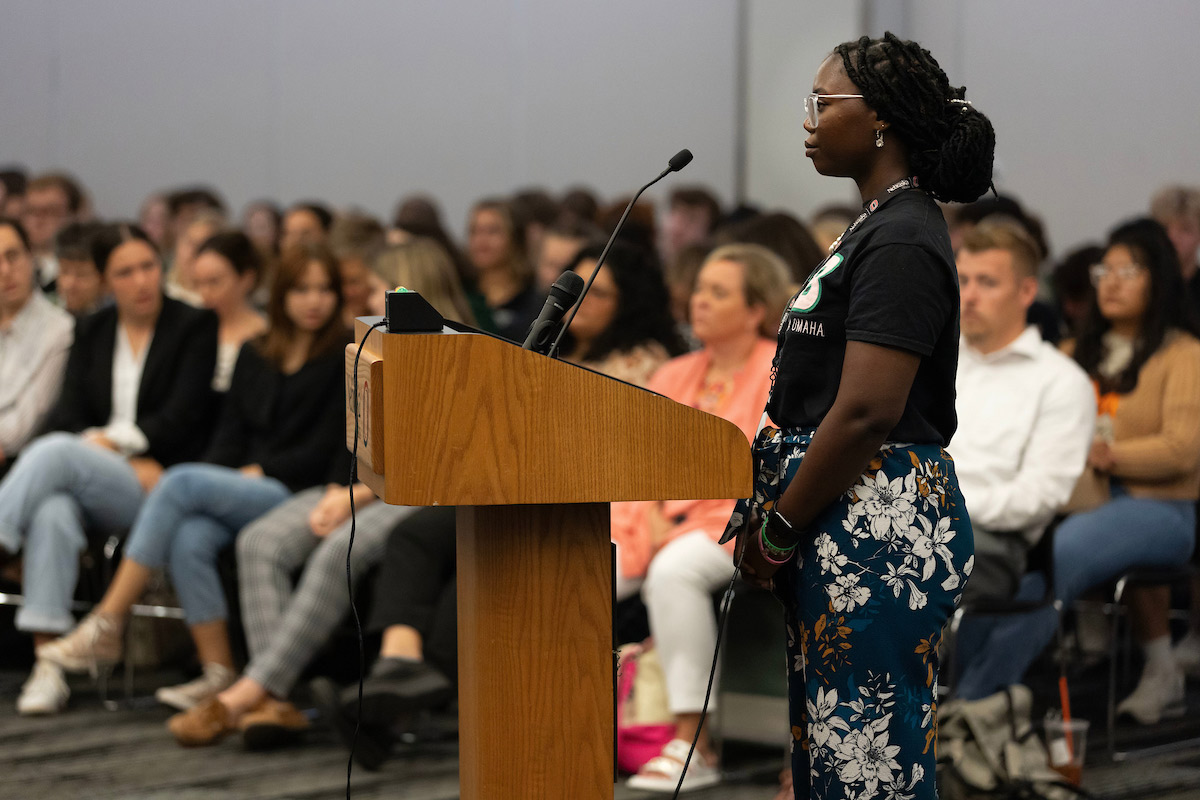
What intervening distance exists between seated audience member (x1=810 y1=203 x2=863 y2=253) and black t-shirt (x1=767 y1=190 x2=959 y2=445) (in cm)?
179

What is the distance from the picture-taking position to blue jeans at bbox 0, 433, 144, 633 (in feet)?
12.3

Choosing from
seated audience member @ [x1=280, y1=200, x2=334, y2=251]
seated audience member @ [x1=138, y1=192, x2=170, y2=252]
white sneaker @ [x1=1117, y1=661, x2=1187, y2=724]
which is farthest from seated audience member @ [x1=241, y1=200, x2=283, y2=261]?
white sneaker @ [x1=1117, y1=661, x2=1187, y2=724]

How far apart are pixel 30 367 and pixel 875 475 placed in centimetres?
322

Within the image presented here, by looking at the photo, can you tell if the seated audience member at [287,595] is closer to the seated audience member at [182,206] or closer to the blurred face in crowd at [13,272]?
the blurred face in crowd at [13,272]

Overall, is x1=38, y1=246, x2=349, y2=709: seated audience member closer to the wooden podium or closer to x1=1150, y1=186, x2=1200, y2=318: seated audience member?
the wooden podium

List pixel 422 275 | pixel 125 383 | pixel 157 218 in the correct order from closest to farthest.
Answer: pixel 422 275
pixel 125 383
pixel 157 218

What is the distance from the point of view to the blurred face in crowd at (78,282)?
4.77m

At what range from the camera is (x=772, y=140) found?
8680 millimetres

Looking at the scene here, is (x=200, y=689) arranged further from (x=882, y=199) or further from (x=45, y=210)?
(x=45, y=210)

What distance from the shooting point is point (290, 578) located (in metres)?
3.65

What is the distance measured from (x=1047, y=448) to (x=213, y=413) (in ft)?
7.90

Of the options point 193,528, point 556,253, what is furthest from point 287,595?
point 556,253

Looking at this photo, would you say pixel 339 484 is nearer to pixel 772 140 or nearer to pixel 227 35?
pixel 227 35

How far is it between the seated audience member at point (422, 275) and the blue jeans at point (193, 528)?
64cm
